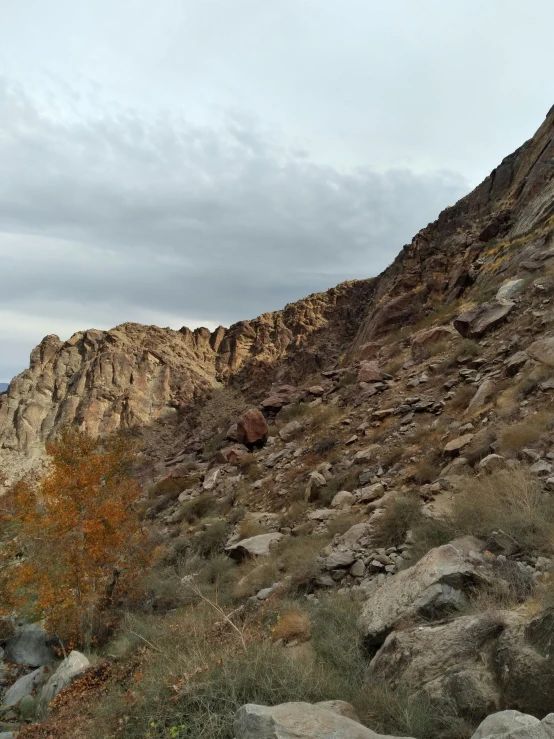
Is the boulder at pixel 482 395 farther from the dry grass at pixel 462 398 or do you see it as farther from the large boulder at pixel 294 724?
the large boulder at pixel 294 724

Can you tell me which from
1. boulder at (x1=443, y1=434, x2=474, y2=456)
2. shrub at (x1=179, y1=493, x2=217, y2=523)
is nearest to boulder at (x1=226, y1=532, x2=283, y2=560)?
boulder at (x1=443, y1=434, x2=474, y2=456)

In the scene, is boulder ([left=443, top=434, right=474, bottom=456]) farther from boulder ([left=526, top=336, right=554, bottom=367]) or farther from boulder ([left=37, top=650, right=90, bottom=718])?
boulder ([left=37, top=650, right=90, bottom=718])

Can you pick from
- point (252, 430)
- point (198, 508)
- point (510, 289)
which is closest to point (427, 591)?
point (198, 508)

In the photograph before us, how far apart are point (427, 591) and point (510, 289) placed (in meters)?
11.1

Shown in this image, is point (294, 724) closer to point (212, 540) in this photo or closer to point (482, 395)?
point (482, 395)

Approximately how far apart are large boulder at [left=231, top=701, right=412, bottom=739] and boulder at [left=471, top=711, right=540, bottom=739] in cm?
66

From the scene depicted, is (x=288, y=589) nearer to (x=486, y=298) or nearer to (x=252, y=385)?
(x=486, y=298)

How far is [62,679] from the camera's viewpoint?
6.95 m

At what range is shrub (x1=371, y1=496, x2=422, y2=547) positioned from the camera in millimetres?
6473

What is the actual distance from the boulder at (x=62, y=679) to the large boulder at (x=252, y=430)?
9.56 meters

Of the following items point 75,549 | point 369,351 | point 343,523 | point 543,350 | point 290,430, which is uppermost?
point 369,351

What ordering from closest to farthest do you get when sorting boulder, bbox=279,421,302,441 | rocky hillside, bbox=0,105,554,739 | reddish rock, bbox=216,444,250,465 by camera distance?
rocky hillside, bbox=0,105,554,739
boulder, bbox=279,421,302,441
reddish rock, bbox=216,444,250,465

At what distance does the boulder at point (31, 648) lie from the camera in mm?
10383

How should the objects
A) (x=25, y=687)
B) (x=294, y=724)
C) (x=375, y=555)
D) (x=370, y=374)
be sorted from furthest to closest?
(x=370, y=374) → (x=25, y=687) → (x=375, y=555) → (x=294, y=724)
